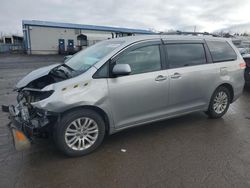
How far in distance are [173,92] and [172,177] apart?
161 centimetres

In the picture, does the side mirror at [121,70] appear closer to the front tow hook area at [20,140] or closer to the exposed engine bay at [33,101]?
the exposed engine bay at [33,101]

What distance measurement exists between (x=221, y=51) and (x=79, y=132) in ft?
11.5

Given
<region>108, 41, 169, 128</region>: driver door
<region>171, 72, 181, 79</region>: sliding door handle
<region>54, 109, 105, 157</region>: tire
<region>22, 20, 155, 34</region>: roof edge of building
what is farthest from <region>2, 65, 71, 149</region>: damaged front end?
<region>22, 20, 155, 34</region>: roof edge of building

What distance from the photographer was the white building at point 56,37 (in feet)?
105

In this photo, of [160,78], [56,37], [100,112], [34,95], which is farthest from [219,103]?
[56,37]

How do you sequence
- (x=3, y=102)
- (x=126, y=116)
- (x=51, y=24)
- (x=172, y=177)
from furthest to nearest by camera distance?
1. (x=51, y=24)
2. (x=3, y=102)
3. (x=126, y=116)
4. (x=172, y=177)

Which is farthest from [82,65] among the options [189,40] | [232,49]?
[232,49]

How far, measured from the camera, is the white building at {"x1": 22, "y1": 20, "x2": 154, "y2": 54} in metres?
31.9

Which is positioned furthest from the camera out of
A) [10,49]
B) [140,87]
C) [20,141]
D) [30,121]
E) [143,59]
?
[10,49]

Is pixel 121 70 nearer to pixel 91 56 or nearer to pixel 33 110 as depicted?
pixel 91 56

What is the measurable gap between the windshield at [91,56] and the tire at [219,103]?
7.98 feet

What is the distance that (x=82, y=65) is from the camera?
3.61 metres

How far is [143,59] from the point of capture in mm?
3656

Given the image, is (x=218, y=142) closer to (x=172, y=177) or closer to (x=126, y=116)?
(x=172, y=177)
